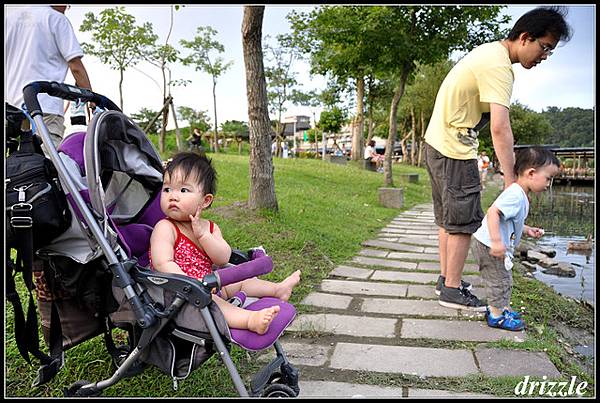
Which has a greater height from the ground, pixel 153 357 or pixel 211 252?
pixel 211 252

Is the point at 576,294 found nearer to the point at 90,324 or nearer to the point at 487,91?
the point at 487,91

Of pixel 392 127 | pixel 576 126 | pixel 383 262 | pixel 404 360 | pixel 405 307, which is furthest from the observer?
pixel 576 126

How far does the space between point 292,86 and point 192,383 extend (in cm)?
2662

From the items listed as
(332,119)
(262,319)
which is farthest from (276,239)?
(332,119)

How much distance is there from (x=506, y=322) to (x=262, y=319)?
180cm

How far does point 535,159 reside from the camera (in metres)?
3.00

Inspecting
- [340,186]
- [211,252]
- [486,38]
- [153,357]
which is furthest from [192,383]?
[486,38]

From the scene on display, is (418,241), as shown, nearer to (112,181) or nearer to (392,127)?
(112,181)

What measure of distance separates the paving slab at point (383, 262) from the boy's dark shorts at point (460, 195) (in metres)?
1.37

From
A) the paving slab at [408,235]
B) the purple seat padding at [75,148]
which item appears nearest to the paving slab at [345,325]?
the purple seat padding at [75,148]

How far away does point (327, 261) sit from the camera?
4695mm

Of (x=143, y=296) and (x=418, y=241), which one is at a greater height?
(x=143, y=296)

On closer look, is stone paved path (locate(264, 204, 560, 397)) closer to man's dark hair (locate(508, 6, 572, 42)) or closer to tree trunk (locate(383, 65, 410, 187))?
man's dark hair (locate(508, 6, 572, 42))

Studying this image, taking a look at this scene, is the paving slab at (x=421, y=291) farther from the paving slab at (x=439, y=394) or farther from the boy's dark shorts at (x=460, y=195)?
the paving slab at (x=439, y=394)
